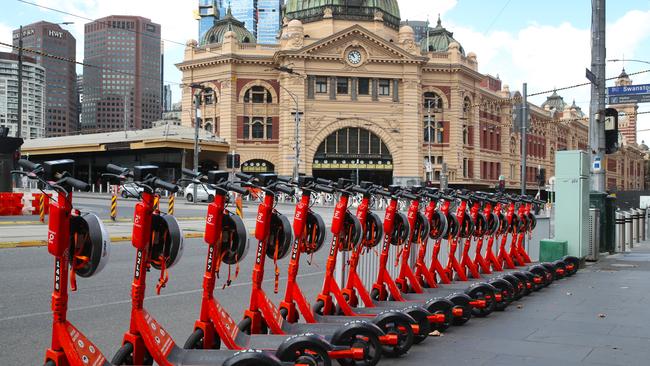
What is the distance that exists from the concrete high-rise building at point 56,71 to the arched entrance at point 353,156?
2150 cm

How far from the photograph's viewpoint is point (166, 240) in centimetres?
482

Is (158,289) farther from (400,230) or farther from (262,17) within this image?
(262,17)

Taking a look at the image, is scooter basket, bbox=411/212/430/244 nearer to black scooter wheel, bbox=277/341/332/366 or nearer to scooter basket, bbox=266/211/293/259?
scooter basket, bbox=266/211/293/259

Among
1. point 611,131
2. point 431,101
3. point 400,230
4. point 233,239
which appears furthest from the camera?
point 431,101

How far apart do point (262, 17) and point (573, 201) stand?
138 m

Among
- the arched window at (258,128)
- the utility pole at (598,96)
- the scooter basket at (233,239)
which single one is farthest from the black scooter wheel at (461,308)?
the arched window at (258,128)

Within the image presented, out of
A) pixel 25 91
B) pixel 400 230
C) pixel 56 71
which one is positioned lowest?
pixel 400 230

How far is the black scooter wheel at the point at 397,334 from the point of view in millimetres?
6074

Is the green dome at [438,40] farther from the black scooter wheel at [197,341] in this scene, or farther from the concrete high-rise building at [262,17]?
the concrete high-rise building at [262,17]

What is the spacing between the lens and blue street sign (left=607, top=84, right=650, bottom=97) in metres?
16.4

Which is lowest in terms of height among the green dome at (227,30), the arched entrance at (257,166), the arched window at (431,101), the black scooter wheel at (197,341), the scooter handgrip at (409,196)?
the black scooter wheel at (197,341)

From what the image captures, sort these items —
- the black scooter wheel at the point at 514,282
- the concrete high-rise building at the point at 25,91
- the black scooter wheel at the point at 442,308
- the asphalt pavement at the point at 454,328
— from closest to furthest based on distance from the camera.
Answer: the asphalt pavement at the point at 454,328
the black scooter wheel at the point at 442,308
the black scooter wheel at the point at 514,282
the concrete high-rise building at the point at 25,91

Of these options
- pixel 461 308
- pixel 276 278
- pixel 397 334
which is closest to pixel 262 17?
pixel 461 308

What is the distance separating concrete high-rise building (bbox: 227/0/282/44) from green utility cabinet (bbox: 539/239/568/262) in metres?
135
